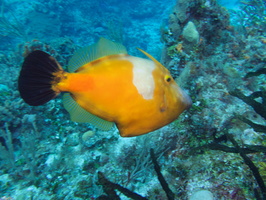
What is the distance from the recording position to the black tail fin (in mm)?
1396

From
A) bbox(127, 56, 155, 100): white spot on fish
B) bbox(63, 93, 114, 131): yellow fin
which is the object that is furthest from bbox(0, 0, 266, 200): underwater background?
bbox(127, 56, 155, 100): white spot on fish

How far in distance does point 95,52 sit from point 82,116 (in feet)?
2.15

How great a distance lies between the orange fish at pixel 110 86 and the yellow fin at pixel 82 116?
0.03 m

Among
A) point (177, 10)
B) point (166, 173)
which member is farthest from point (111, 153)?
point (177, 10)

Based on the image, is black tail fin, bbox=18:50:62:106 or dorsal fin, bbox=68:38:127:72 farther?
dorsal fin, bbox=68:38:127:72

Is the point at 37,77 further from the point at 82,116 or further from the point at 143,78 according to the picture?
the point at 143,78

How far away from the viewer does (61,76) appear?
4.71 feet

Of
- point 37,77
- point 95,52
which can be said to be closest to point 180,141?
point 95,52

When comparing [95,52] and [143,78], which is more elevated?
[95,52]

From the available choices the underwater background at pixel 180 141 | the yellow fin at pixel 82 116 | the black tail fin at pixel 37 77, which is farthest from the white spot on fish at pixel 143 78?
the underwater background at pixel 180 141

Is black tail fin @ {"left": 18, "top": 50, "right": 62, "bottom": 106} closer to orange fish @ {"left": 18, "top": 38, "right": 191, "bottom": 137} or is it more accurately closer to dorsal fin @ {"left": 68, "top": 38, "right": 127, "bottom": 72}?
orange fish @ {"left": 18, "top": 38, "right": 191, "bottom": 137}

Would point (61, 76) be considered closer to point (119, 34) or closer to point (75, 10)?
point (119, 34)

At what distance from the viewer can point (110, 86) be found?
1410 millimetres

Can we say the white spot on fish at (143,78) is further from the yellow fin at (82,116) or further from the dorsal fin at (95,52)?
the yellow fin at (82,116)
